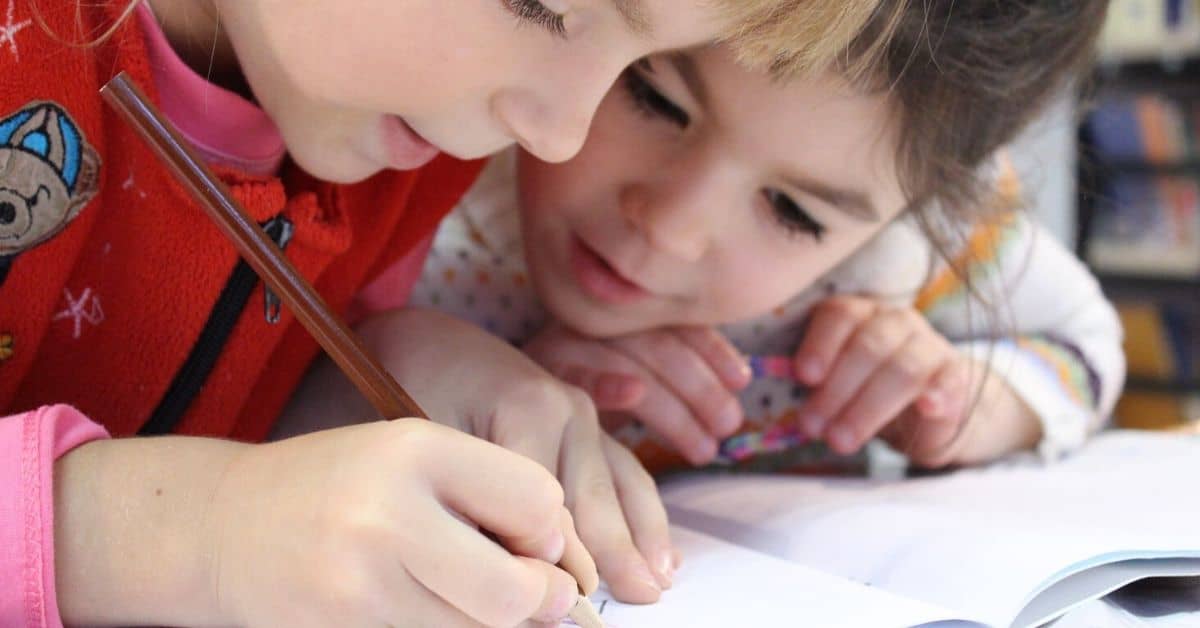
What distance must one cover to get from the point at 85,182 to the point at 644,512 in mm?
259

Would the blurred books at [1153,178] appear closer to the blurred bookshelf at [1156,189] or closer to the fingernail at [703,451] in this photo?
the blurred bookshelf at [1156,189]

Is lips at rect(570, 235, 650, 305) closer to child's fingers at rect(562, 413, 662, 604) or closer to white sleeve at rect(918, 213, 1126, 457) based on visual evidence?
child's fingers at rect(562, 413, 662, 604)

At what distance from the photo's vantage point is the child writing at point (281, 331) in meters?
0.34

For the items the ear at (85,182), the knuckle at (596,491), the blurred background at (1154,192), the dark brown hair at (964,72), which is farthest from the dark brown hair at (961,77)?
the blurred background at (1154,192)

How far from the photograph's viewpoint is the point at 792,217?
0.62 m

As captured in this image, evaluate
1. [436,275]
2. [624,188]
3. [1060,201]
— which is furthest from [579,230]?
[1060,201]

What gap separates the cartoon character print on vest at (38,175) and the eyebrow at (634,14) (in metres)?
0.22

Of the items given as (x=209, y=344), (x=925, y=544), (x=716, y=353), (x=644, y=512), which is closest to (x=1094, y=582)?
(x=925, y=544)

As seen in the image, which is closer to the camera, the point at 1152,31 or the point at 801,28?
the point at 801,28

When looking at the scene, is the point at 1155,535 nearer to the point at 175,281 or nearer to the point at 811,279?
the point at 811,279

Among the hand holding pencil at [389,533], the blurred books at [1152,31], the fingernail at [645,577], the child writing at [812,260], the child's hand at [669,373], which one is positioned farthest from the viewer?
the blurred books at [1152,31]

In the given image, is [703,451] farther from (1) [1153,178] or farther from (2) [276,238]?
(1) [1153,178]

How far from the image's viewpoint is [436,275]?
0.77m

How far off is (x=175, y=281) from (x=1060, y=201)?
1552 mm
